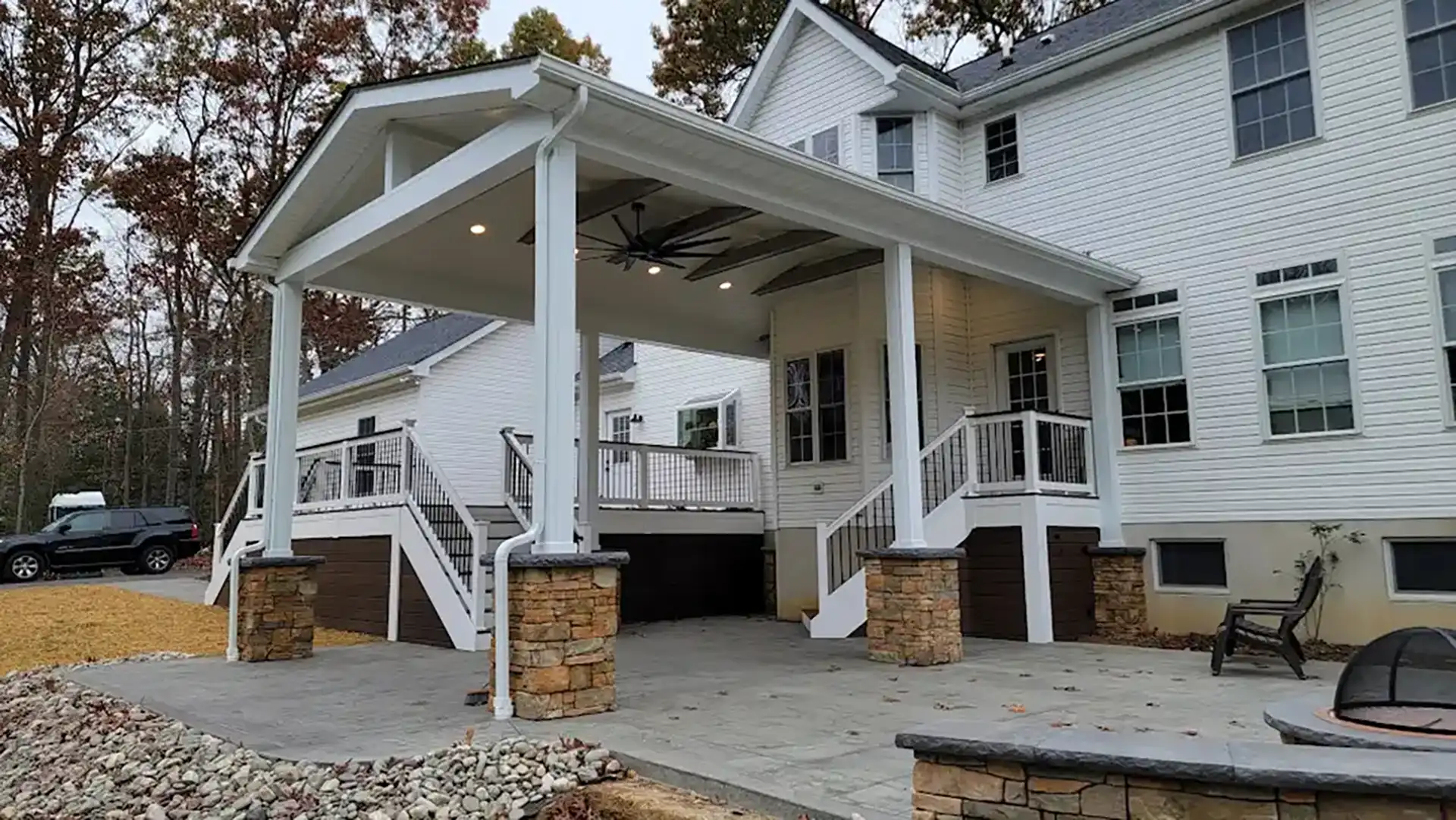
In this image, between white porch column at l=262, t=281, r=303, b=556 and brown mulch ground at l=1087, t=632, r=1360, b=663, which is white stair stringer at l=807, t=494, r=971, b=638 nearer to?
brown mulch ground at l=1087, t=632, r=1360, b=663

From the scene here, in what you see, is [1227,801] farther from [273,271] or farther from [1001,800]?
[273,271]

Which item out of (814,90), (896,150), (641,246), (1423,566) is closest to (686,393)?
(814,90)

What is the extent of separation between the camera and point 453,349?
1748cm

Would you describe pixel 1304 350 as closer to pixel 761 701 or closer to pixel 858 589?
pixel 858 589

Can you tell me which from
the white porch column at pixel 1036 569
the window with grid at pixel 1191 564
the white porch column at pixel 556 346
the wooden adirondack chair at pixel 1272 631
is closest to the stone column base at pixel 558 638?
the white porch column at pixel 556 346

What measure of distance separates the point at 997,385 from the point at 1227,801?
8.87 m

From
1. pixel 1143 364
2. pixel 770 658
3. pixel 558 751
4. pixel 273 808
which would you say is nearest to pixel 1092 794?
pixel 558 751

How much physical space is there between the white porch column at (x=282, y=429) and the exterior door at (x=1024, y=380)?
7376mm

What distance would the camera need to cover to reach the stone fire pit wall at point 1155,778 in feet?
8.42

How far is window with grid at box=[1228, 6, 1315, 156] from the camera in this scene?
30.7ft

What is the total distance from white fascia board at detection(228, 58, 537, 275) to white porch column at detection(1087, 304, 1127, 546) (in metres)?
6.91

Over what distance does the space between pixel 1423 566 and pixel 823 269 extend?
616 centimetres

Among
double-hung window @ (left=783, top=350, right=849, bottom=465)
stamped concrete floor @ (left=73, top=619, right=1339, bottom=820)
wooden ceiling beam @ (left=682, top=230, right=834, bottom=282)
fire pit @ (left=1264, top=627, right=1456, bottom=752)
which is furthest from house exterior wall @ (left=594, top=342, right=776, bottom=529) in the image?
fire pit @ (left=1264, top=627, right=1456, bottom=752)

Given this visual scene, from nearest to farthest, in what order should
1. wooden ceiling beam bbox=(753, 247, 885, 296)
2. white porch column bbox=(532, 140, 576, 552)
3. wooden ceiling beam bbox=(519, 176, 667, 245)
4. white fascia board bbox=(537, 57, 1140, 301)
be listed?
white porch column bbox=(532, 140, 576, 552) < white fascia board bbox=(537, 57, 1140, 301) < wooden ceiling beam bbox=(519, 176, 667, 245) < wooden ceiling beam bbox=(753, 247, 885, 296)
